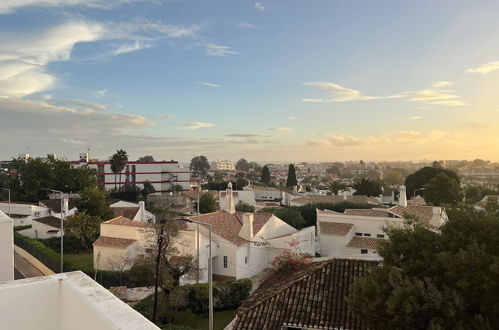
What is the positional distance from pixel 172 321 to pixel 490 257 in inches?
585

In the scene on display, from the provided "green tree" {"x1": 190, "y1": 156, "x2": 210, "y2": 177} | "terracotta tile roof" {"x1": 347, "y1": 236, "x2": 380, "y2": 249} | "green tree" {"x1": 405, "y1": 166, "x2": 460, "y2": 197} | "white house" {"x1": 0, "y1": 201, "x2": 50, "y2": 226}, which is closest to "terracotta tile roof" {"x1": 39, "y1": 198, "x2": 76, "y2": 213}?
"white house" {"x1": 0, "y1": 201, "x2": 50, "y2": 226}

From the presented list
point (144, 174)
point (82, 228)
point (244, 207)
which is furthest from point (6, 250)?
point (144, 174)

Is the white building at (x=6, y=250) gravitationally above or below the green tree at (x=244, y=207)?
above

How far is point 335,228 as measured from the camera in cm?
3872

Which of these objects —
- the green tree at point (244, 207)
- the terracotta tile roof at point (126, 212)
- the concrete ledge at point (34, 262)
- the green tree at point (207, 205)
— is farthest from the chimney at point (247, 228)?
the green tree at point (244, 207)

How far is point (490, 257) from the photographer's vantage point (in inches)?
463

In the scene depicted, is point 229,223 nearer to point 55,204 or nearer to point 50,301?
point 55,204

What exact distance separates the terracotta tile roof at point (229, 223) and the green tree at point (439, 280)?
60.8 ft

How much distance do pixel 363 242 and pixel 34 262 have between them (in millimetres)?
28019

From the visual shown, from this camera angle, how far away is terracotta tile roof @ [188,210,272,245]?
1259 inches

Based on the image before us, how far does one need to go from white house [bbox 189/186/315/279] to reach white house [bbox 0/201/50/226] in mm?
22594

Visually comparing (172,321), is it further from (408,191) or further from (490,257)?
(408,191)

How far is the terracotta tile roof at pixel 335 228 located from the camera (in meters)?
38.1

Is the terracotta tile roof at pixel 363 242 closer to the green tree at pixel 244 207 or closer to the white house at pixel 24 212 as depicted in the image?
the green tree at pixel 244 207
